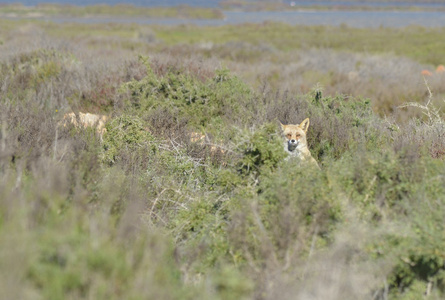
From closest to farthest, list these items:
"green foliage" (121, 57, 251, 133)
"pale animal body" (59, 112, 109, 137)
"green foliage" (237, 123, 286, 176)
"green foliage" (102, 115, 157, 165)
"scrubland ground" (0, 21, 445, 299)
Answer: "scrubland ground" (0, 21, 445, 299) < "green foliage" (237, 123, 286, 176) < "green foliage" (102, 115, 157, 165) < "pale animal body" (59, 112, 109, 137) < "green foliage" (121, 57, 251, 133)

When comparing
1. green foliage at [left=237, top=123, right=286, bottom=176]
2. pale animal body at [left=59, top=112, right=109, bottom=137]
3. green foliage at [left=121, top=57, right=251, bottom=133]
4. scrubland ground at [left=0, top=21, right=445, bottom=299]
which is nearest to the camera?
scrubland ground at [left=0, top=21, right=445, bottom=299]

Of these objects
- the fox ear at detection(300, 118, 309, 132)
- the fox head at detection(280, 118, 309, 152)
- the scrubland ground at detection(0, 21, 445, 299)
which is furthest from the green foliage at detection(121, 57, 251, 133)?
the fox head at detection(280, 118, 309, 152)

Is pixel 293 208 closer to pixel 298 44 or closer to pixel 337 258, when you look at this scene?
pixel 337 258

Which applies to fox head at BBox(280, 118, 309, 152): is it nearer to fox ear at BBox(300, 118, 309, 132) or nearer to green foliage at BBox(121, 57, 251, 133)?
fox ear at BBox(300, 118, 309, 132)

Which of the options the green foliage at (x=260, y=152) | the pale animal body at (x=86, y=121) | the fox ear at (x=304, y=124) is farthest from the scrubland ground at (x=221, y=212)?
the fox ear at (x=304, y=124)

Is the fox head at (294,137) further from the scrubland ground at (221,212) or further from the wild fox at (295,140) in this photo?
the scrubland ground at (221,212)

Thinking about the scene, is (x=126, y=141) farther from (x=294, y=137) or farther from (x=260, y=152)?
(x=260, y=152)

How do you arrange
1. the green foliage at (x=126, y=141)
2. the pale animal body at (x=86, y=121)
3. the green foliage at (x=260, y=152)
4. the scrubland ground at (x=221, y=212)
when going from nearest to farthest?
1. the scrubland ground at (x=221, y=212)
2. the green foliage at (x=260, y=152)
3. the green foliage at (x=126, y=141)
4. the pale animal body at (x=86, y=121)

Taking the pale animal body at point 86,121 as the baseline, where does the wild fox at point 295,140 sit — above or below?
above

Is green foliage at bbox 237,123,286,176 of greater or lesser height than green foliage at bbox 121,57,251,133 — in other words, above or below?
above

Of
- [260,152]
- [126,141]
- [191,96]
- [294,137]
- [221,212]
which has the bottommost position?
[221,212]

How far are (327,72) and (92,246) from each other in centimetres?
1540

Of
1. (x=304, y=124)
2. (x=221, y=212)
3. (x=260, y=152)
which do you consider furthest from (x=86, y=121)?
(x=260, y=152)

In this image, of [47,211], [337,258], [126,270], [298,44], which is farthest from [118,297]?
[298,44]
